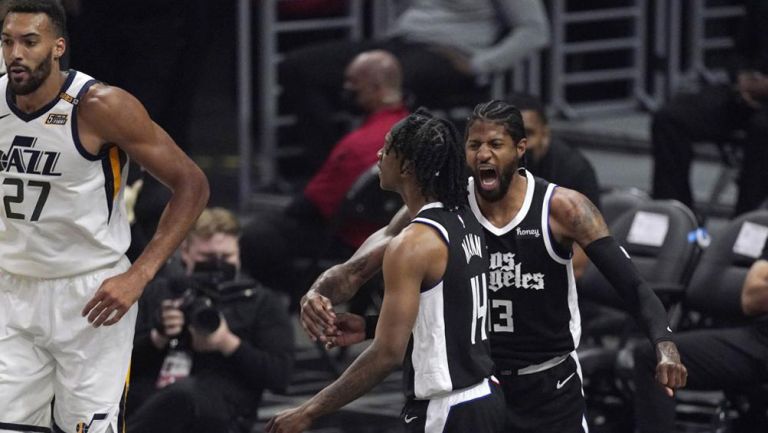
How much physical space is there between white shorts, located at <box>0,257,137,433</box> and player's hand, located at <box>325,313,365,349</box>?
861 mm

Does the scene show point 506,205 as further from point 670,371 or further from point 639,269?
point 639,269

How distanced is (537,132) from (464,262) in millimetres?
2951

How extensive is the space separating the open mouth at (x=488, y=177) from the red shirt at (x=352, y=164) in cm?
340

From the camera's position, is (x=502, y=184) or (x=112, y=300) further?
(x=502, y=184)

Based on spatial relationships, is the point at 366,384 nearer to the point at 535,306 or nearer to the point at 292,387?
the point at 535,306

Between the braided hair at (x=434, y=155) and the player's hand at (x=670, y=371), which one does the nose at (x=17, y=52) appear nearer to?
the braided hair at (x=434, y=155)

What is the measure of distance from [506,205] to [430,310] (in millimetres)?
740

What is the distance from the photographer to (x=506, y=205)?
21.5 feet

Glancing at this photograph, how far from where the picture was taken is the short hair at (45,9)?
249 inches

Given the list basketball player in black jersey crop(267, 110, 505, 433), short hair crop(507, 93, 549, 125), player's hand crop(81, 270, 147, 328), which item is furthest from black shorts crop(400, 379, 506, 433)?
short hair crop(507, 93, 549, 125)

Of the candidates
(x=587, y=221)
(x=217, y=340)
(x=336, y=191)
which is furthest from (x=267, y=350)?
(x=336, y=191)

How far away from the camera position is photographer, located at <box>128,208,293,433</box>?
757cm

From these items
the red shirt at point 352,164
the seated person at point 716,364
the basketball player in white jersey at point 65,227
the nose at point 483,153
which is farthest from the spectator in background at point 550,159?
the basketball player in white jersey at point 65,227

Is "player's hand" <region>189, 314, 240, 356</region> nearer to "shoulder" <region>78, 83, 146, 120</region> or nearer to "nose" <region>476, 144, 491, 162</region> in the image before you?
"shoulder" <region>78, 83, 146, 120</region>
